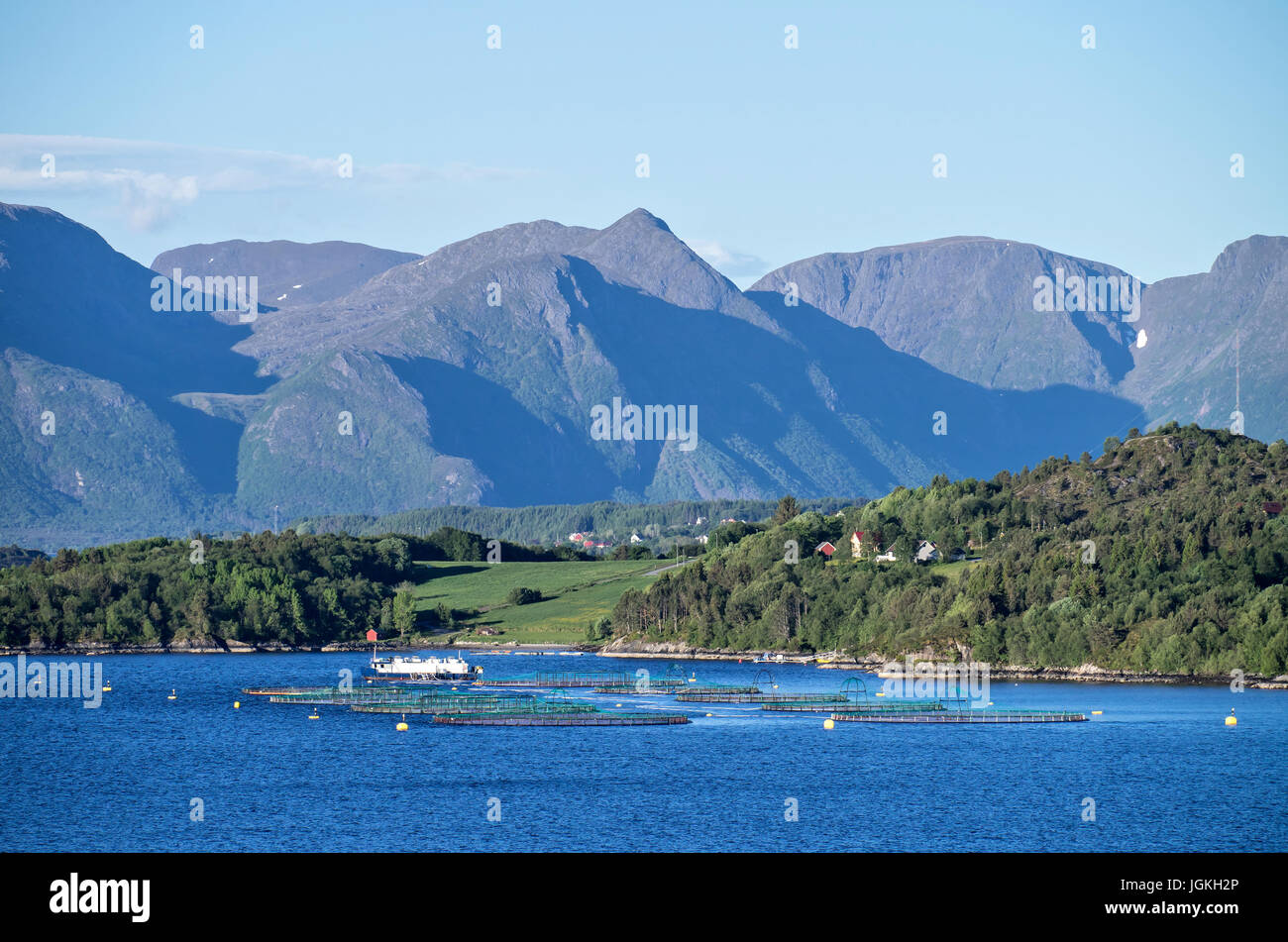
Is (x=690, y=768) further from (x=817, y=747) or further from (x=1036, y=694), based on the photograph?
(x=1036, y=694)

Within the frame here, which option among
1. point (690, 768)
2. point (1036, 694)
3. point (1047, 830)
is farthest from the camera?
point (1036, 694)

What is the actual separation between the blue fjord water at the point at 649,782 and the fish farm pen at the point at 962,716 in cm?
231

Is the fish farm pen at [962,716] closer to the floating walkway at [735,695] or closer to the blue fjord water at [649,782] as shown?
the blue fjord water at [649,782]

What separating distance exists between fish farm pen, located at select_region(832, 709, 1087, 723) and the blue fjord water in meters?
2.31

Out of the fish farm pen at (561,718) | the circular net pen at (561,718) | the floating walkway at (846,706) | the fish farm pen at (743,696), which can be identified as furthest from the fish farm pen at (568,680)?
the fish farm pen at (561,718)

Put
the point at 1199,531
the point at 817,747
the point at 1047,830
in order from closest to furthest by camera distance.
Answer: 1. the point at 1047,830
2. the point at 817,747
3. the point at 1199,531

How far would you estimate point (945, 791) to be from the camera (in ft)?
288

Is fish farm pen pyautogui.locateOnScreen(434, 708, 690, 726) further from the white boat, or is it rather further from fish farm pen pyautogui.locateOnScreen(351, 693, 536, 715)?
the white boat

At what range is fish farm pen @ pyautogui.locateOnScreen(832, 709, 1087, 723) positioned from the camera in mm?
123062

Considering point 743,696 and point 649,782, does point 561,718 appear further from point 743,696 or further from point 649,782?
point 649,782

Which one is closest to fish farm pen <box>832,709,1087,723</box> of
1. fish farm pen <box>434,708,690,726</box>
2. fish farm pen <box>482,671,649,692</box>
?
fish farm pen <box>434,708,690,726</box>

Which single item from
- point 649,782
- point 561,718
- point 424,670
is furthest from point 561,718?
point 424,670
